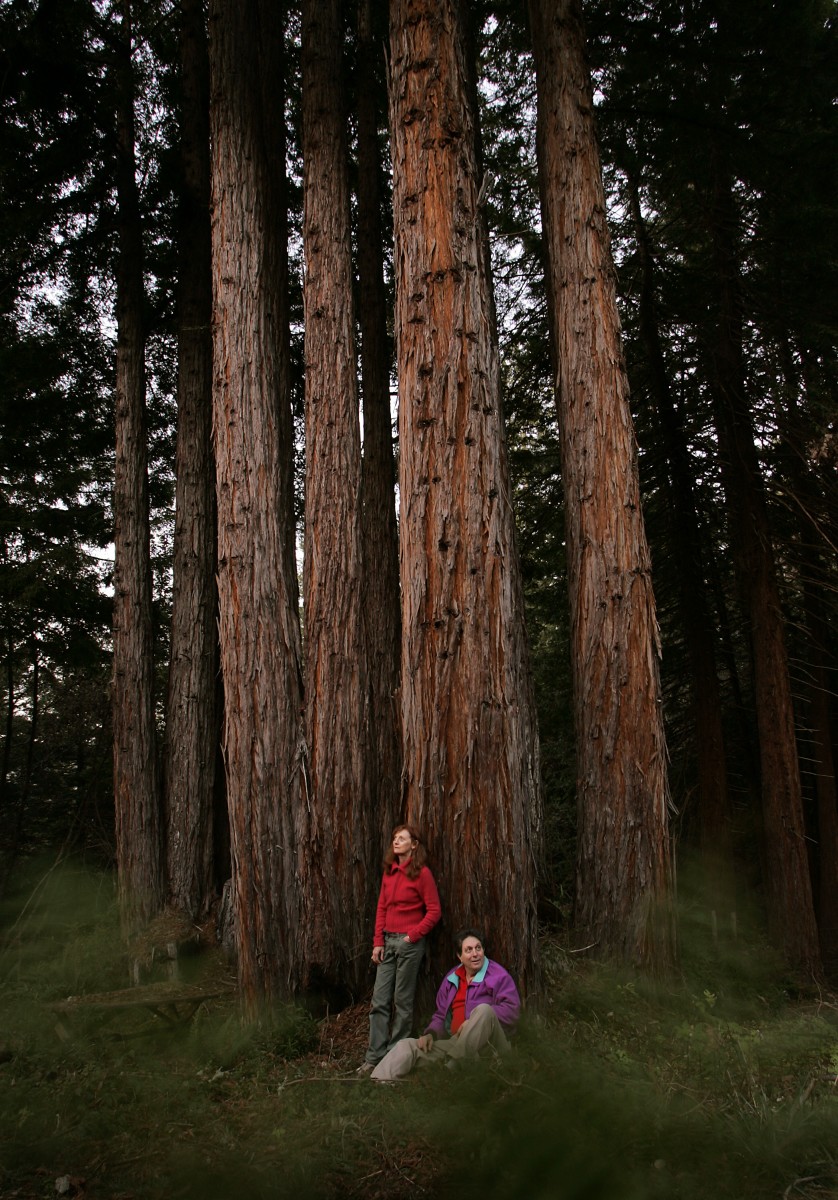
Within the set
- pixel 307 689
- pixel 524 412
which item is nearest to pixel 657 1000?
pixel 307 689

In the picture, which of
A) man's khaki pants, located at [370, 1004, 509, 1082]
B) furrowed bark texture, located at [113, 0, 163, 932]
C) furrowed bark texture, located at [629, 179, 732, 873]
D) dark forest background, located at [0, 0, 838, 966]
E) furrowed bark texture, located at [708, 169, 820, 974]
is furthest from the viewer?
furrowed bark texture, located at [629, 179, 732, 873]

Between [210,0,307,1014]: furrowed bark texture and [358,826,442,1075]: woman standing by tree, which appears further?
[210,0,307,1014]: furrowed bark texture

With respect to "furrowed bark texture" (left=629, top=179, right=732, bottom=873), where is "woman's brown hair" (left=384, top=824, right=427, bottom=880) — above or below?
below

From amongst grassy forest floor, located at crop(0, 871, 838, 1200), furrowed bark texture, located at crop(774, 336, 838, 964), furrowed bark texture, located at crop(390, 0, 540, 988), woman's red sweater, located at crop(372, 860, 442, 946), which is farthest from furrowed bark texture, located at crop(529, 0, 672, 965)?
furrowed bark texture, located at crop(774, 336, 838, 964)

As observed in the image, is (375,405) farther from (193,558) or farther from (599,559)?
(599,559)

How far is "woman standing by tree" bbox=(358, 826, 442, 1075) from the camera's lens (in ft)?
17.4

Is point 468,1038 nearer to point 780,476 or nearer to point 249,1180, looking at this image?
point 249,1180

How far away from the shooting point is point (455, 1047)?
474cm

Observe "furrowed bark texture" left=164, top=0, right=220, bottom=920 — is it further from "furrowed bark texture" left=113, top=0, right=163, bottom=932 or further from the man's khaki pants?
the man's khaki pants

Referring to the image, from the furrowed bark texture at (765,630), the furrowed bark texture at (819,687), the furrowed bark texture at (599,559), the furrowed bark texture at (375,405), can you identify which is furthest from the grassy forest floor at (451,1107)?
the furrowed bark texture at (819,687)

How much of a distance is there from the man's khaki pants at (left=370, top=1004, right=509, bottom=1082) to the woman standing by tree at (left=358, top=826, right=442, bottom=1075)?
0.30 metres

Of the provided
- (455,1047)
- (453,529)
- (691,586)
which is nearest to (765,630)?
(691,586)

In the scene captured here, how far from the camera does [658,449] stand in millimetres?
11977

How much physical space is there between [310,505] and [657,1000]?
4808 mm
